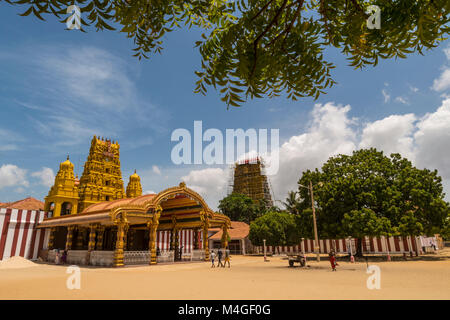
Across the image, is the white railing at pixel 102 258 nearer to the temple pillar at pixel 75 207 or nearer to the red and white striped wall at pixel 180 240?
the temple pillar at pixel 75 207

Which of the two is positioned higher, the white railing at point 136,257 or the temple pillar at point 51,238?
the temple pillar at point 51,238

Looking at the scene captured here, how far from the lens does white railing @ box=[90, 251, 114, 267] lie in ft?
60.0

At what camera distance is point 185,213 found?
24.5 m

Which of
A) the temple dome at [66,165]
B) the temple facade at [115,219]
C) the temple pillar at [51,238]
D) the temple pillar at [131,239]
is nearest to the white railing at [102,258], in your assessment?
the temple facade at [115,219]

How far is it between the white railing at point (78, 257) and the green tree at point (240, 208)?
3631 cm

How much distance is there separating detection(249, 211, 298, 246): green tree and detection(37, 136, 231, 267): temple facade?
9262mm

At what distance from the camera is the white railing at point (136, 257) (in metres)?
19.3

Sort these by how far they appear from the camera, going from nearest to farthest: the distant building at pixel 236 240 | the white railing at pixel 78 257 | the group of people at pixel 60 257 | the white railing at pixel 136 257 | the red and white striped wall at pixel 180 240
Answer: the white railing at pixel 136 257 → the white railing at pixel 78 257 → the group of people at pixel 60 257 → the red and white striped wall at pixel 180 240 → the distant building at pixel 236 240

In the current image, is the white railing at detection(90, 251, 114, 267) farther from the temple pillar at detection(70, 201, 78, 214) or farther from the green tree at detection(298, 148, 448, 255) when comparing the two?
the green tree at detection(298, 148, 448, 255)

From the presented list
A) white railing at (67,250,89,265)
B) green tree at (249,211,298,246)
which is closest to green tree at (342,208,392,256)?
green tree at (249,211,298,246)

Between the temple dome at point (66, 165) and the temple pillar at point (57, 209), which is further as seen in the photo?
the temple dome at point (66, 165)

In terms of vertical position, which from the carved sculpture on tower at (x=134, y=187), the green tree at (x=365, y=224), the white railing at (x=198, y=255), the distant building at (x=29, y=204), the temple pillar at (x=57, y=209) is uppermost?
the carved sculpture on tower at (x=134, y=187)
